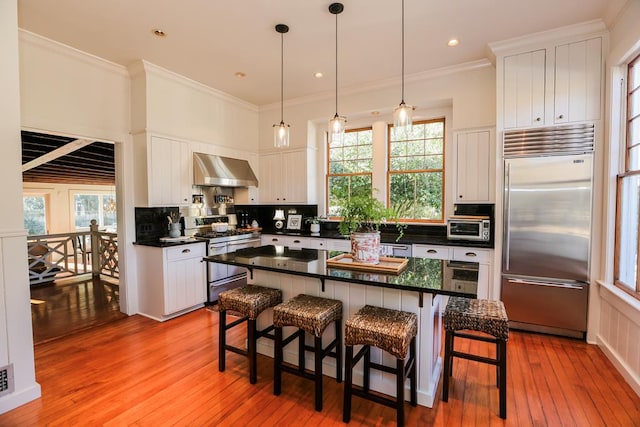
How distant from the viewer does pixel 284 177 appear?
5352mm

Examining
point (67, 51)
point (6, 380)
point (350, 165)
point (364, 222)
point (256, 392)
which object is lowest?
point (256, 392)

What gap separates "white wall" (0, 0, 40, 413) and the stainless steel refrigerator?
4321mm

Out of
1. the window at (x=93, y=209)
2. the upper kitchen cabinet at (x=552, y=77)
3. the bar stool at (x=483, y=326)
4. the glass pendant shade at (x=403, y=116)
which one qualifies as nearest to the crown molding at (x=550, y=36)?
the upper kitchen cabinet at (x=552, y=77)

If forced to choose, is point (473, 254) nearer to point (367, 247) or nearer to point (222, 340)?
point (367, 247)

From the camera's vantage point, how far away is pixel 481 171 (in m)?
3.81

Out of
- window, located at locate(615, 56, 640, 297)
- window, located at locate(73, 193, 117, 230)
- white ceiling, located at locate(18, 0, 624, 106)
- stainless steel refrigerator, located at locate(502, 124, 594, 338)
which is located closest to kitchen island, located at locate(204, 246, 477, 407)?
stainless steel refrigerator, located at locate(502, 124, 594, 338)

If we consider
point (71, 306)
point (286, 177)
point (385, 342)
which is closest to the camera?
point (385, 342)

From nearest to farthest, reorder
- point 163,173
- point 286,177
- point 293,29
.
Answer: point 293,29 < point 163,173 < point 286,177

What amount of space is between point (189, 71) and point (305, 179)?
7.42ft

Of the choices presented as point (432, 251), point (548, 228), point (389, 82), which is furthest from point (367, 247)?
point (389, 82)

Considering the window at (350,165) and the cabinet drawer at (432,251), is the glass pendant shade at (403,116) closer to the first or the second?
the cabinet drawer at (432,251)

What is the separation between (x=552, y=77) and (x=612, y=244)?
175 cm

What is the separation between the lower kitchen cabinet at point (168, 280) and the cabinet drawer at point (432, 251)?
2831mm

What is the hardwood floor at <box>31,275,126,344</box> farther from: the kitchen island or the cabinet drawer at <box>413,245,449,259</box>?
the cabinet drawer at <box>413,245,449,259</box>
